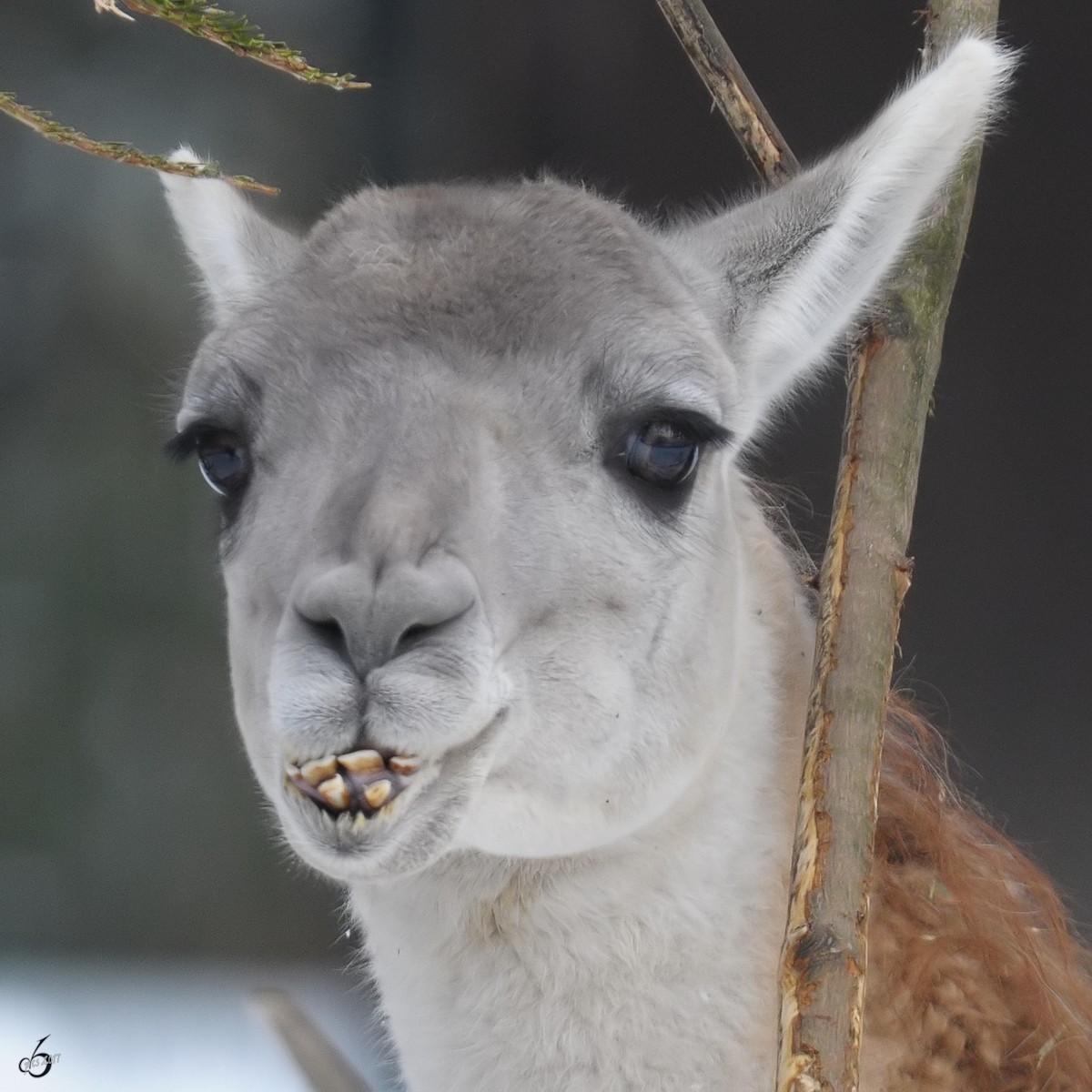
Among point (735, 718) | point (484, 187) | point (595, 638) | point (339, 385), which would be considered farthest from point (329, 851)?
point (484, 187)

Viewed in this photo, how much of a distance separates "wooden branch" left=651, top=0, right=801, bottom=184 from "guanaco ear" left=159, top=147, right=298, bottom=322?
2.34 feet

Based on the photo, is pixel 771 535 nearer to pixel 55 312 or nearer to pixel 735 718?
pixel 735 718

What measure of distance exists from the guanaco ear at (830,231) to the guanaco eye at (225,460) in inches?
27.4

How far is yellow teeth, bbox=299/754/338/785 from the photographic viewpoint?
131 centimetres

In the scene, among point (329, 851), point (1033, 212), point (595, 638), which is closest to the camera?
point (329, 851)

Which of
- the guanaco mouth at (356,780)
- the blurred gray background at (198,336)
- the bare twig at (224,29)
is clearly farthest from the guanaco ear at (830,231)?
the blurred gray background at (198,336)

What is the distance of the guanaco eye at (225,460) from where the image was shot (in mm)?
1711

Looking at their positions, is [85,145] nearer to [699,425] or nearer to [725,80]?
[699,425]

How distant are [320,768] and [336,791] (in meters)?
0.03

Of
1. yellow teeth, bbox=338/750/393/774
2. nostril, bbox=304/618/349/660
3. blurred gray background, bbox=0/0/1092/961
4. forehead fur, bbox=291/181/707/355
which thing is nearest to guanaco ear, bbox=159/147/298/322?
forehead fur, bbox=291/181/707/355

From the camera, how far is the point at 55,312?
4004 mm

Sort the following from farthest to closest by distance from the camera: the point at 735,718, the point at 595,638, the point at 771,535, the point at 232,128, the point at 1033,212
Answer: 1. the point at 232,128
2. the point at 1033,212
3. the point at 771,535
4. the point at 735,718
5. the point at 595,638

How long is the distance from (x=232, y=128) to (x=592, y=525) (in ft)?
9.89

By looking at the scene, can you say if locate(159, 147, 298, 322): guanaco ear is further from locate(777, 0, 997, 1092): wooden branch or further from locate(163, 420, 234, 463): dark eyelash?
locate(777, 0, 997, 1092): wooden branch
